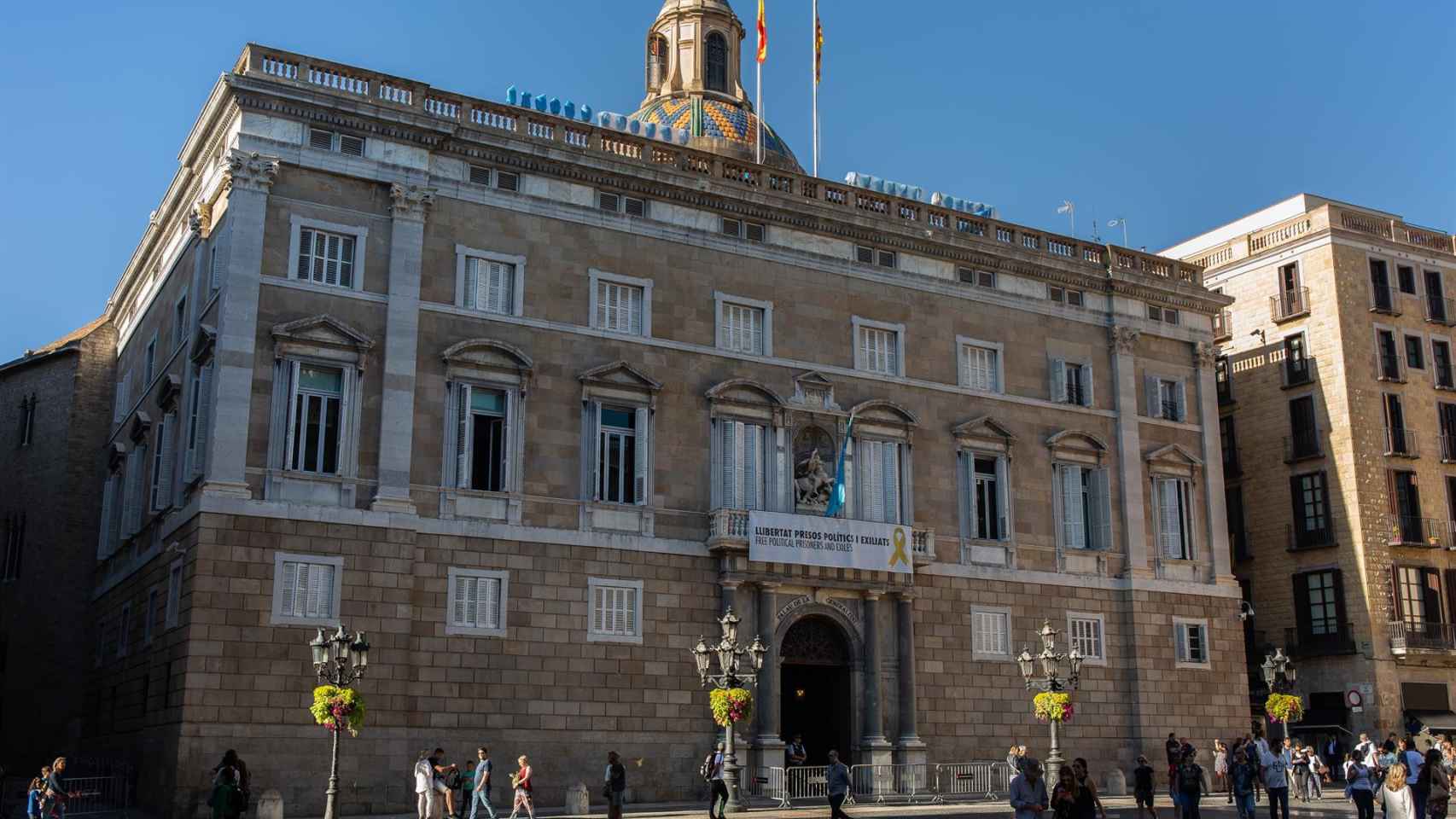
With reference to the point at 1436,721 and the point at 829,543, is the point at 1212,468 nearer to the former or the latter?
the point at 1436,721

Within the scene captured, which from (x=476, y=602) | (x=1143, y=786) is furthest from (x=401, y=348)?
(x=1143, y=786)

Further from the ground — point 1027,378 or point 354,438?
point 1027,378

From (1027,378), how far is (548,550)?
16.2 metres

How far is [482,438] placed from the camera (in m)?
34.6

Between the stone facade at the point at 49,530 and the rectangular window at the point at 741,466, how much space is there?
65.7 ft

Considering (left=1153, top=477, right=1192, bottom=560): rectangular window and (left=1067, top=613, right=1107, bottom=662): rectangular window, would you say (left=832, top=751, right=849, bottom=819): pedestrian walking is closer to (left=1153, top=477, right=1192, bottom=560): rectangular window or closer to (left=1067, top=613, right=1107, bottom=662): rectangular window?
(left=1067, top=613, right=1107, bottom=662): rectangular window

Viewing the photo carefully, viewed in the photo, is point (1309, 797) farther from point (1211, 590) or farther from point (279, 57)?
point (279, 57)

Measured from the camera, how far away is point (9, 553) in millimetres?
48688

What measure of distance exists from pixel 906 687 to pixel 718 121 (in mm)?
27227

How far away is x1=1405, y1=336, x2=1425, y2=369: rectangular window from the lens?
5228 cm

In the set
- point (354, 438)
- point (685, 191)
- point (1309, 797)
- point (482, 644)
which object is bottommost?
point (1309, 797)

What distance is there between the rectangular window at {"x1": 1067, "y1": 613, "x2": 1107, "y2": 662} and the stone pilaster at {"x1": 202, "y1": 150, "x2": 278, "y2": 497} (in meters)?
23.3

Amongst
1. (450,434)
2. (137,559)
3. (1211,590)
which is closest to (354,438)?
(450,434)

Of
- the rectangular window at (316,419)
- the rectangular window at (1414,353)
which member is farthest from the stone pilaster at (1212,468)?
the rectangular window at (316,419)
